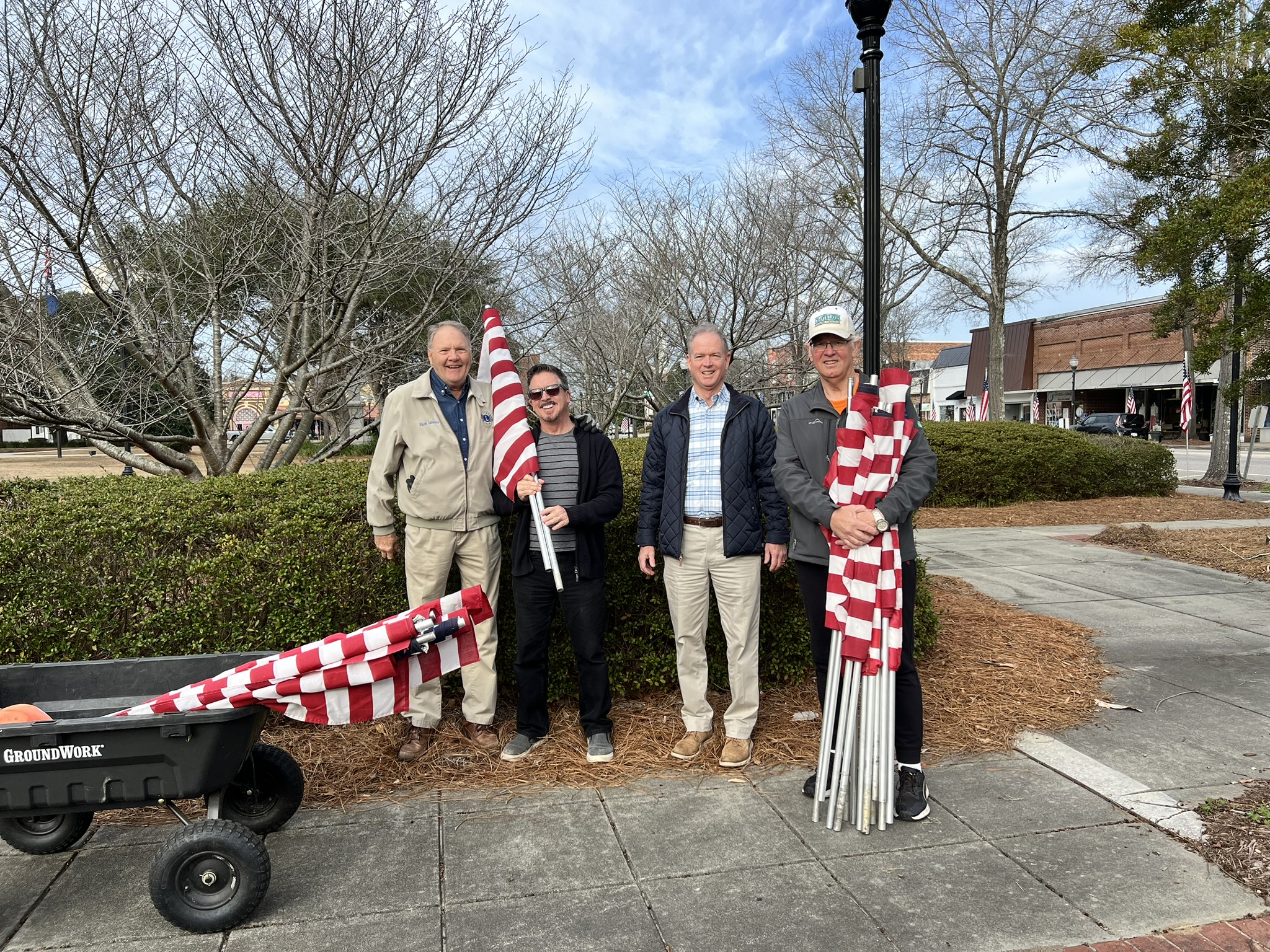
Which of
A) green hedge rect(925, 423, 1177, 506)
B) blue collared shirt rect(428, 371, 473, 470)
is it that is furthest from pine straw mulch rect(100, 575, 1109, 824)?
green hedge rect(925, 423, 1177, 506)

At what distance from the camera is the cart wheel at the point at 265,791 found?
3.24 m

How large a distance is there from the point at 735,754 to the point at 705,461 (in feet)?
4.60

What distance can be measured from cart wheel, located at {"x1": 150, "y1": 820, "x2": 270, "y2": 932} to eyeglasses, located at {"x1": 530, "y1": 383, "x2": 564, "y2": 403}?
2141 millimetres

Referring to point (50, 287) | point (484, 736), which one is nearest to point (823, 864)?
point (484, 736)

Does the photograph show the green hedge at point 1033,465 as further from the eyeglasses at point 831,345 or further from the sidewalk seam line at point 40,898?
the sidewalk seam line at point 40,898

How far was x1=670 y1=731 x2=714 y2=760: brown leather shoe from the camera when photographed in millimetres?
3984

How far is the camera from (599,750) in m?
3.99

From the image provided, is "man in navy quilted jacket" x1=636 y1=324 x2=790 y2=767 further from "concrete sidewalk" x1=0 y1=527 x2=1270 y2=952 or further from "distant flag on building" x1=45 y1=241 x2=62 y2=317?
"distant flag on building" x1=45 y1=241 x2=62 y2=317

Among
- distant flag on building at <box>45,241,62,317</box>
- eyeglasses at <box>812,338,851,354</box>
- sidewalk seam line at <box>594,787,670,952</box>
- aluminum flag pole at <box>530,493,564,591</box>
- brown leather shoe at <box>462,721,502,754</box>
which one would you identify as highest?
distant flag on building at <box>45,241,62,317</box>

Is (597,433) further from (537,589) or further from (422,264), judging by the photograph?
(422,264)

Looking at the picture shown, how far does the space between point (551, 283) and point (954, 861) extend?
944cm

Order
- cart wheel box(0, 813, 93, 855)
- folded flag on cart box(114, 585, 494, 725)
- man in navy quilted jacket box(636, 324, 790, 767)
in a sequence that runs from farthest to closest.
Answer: man in navy quilted jacket box(636, 324, 790, 767)
cart wheel box(0, 813, 93, 855)
folded flag on cart box(114, 585, 494, 725)

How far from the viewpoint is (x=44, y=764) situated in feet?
8.53

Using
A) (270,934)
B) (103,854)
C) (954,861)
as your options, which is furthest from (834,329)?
(103,854)
